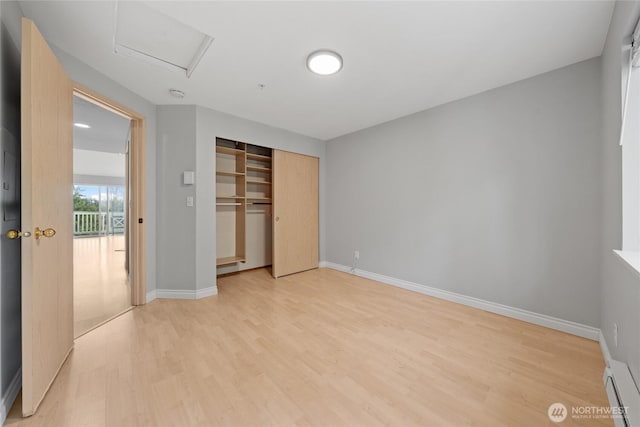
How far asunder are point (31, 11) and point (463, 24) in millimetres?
2838

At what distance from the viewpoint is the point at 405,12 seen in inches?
58.4

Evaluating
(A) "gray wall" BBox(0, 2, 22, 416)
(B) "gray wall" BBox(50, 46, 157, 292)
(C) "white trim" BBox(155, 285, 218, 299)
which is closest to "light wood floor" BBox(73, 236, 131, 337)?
(C) "white trim" BBox(155, 285, 218, 299)

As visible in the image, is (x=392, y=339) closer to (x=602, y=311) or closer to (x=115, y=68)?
(x=602, y=311)

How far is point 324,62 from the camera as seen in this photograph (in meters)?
1.96

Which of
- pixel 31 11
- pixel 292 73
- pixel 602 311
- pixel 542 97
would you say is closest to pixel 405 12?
pixel 292 73

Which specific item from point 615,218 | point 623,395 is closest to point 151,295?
point 623,395

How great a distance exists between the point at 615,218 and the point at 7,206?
3.74 meters

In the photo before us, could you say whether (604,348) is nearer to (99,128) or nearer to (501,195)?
(501,195)

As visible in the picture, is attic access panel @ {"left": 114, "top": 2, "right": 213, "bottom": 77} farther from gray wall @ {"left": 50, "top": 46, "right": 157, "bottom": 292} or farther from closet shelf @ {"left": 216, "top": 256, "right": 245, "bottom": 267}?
closet shelf @ {"left": 216, "top": 256, "right": 245, "bottom": 267}

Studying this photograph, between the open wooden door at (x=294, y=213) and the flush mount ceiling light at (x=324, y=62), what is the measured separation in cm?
184

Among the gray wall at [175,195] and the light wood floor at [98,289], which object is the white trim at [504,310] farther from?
the light wood floor at [98,289]

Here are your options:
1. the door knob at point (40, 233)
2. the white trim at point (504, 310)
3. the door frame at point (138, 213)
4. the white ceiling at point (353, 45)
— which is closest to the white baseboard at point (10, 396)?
the door knob at point (40, 233)

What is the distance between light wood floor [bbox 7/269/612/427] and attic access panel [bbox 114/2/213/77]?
2.40 metres

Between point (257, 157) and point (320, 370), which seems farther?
point (257, 157)
